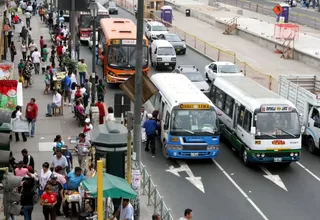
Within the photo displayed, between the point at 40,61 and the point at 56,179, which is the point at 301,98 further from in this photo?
the point at 40,61

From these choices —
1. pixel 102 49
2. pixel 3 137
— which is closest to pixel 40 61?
pixel 102 49

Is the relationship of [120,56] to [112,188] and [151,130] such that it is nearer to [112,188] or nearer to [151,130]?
[151,130]

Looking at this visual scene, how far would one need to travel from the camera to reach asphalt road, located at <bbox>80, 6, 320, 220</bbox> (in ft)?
65.2

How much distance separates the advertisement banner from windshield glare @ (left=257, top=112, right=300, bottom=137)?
367 inches

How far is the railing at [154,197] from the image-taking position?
57.0 ft

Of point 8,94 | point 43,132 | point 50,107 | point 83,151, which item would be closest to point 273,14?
point 50,107

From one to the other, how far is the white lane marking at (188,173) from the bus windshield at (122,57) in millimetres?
12147

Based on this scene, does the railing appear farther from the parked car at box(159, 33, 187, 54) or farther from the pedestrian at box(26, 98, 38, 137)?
the parked car at box(159, 33, 187, 54)

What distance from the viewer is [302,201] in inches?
822

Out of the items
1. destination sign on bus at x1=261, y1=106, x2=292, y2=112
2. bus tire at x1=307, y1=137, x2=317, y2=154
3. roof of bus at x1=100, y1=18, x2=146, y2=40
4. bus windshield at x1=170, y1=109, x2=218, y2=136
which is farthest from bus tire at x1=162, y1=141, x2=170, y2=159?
roof of bus at x1=100, y1=18, x2=146, y2=40

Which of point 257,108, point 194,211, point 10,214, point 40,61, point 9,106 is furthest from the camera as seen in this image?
Result: point 40,61

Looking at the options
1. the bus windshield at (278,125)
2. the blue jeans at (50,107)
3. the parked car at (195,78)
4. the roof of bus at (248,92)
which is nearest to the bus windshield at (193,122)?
the roof of bus at (248,92)

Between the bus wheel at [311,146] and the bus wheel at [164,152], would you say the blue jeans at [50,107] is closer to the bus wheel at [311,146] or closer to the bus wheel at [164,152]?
the bus wheel at [164,152]

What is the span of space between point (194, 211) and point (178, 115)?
485 centimetres
